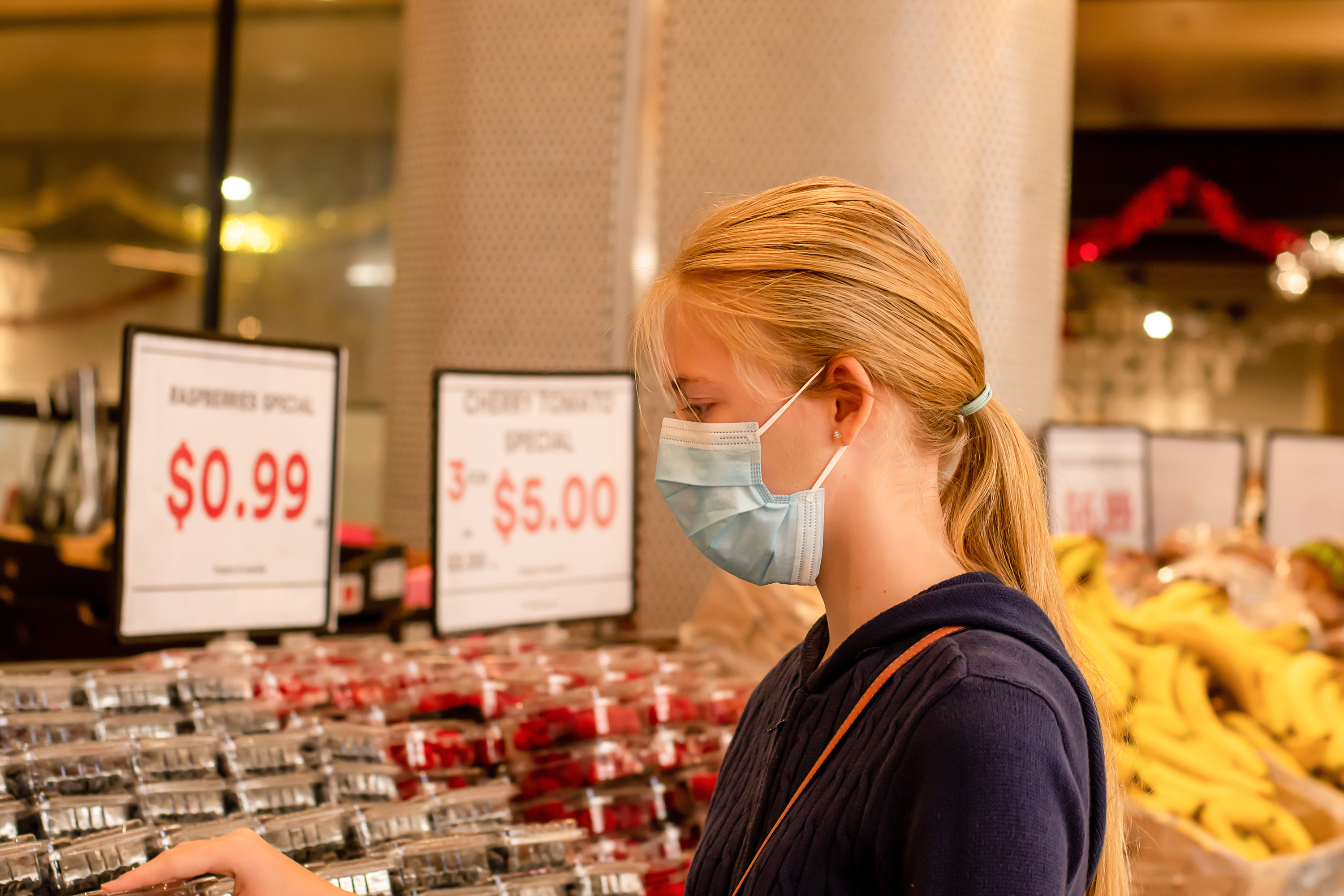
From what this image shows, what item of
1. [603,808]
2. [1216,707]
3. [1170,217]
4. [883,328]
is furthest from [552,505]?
[1170,217]

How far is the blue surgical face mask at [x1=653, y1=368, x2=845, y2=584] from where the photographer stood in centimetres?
103

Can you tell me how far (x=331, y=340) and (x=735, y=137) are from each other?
3.12 metres

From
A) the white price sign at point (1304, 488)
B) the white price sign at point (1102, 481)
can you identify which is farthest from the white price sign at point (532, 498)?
the white price sign at point (1304, 488)

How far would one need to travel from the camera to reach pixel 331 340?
5.59m

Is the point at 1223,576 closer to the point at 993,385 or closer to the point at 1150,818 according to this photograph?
the point at 993,385

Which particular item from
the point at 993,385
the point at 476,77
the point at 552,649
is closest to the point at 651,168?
the point at 476,77

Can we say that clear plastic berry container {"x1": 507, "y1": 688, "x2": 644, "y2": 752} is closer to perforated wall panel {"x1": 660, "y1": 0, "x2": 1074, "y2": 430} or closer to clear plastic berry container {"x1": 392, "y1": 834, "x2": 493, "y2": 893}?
clear plastic berry container {"x1": 392, "y1": 834, "x2": 493, "y2": 893}

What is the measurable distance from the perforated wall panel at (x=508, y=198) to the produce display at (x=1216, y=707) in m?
1.41

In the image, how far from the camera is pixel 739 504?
3.55ft

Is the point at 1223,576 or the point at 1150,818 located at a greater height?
the point at 1223,576

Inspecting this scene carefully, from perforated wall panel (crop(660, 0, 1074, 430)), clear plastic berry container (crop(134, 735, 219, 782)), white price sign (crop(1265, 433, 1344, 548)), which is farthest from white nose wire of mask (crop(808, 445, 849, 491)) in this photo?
white price sign (crop(1265, 433, 1344, 548))

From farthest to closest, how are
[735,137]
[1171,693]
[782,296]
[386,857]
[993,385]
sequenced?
[993,385]
[735,137]
[1171,693]
[386,857]
[782,296]

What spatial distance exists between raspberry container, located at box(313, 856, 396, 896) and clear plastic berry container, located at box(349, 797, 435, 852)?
0.06 meters

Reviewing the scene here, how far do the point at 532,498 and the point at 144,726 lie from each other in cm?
103
